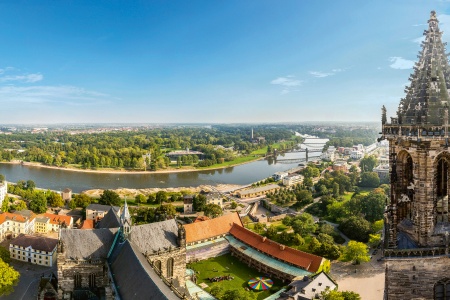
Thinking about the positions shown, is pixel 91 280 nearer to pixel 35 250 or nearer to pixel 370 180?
pixel 35 250

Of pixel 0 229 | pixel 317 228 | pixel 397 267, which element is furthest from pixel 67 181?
pixel 397 267

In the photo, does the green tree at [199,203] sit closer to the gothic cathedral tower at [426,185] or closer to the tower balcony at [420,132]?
the gothic cathedral tower at [426,185]

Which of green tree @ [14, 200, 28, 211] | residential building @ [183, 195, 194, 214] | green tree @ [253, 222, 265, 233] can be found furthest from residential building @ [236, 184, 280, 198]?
green tree @ [14, 200, 28, 211]

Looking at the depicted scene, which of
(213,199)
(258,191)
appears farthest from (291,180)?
(213,199)

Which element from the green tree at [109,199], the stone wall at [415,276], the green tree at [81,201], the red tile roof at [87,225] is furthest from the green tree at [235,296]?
the green tree at [81,201]

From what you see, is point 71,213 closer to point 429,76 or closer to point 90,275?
point 90,275
